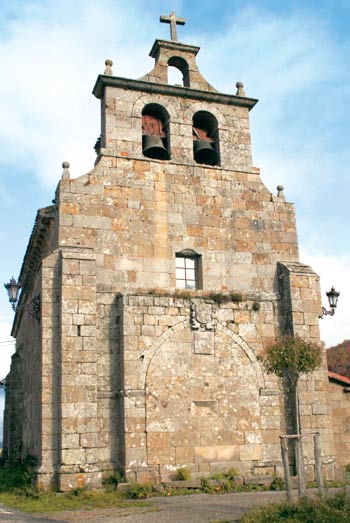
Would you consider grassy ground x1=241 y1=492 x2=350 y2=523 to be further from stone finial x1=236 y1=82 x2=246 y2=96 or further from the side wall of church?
stone finial x1=236 y1=82 x2=246 y2=96

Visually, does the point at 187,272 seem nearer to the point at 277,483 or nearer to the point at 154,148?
the point at 154,148

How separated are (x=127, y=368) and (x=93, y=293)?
1.83 m

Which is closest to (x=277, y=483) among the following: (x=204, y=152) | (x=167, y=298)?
(x=167, y=298)

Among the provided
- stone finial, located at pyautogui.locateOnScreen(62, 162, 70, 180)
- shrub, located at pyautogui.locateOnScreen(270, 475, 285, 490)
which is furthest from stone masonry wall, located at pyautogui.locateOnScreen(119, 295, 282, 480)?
stone finial, located at pyautogui.locateOnScreen(62, 162, 70, 180)

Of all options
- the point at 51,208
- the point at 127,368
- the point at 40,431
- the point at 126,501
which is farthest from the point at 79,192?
the point at 126,501

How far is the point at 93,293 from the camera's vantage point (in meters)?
13.6

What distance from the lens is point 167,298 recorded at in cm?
1423

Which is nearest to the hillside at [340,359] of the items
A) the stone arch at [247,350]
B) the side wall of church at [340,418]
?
the side wall of church at [340,418]

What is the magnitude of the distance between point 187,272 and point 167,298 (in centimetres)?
109

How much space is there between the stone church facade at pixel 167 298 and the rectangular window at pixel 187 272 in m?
0.03

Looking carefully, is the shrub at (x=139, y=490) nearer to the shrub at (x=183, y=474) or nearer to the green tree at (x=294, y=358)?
the shrub at (x=183, y=474)

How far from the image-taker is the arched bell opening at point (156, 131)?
15773 millimetres

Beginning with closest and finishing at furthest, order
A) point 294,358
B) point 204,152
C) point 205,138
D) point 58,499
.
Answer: point 294,358 < point 58,499 < point 204,152 < point 205,138

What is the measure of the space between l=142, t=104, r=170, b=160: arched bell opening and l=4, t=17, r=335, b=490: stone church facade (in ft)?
0.15
